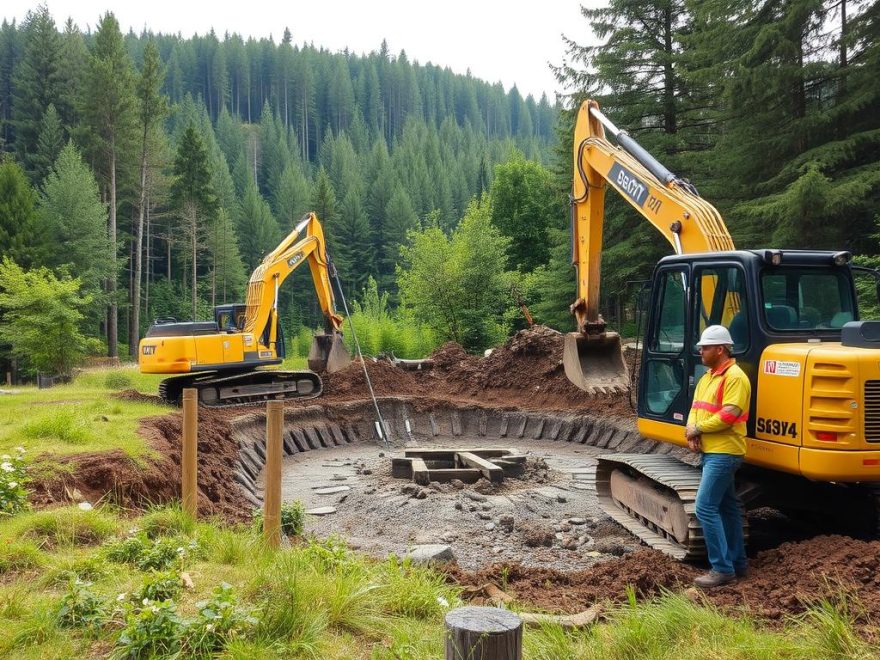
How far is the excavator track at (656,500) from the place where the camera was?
250 inches

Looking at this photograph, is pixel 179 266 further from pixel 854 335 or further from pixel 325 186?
pixel 854 335

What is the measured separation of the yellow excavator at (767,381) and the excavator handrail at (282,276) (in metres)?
9.27

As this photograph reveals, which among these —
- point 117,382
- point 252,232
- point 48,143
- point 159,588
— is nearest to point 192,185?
point 48,143

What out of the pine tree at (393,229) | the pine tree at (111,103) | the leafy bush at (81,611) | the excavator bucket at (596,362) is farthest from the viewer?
the pine tree at (393,229)

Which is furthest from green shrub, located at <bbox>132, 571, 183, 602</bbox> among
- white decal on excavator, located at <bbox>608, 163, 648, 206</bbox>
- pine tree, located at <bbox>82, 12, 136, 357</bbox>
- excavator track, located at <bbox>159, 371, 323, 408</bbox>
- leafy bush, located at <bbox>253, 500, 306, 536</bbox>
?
pine tree, located at <bbox>82, 12, 136, 357</bbox>

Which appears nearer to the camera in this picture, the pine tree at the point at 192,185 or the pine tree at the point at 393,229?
the pine tree at the point at 192,185

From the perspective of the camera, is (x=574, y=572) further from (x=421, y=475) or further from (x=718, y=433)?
(x=421, y=475)

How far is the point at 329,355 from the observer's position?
17.7 m

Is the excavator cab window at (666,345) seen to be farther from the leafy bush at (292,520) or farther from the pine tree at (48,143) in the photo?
the pine tree at (48,143)

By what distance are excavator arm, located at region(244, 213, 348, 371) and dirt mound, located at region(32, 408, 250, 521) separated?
15.6 ft

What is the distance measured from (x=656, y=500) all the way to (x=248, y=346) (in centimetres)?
1012

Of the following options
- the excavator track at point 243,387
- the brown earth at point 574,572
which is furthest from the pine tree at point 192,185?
the brown earth at point 574,572

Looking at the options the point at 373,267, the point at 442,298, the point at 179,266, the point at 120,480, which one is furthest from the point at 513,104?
the point at 120,480

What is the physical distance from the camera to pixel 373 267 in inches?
2704
